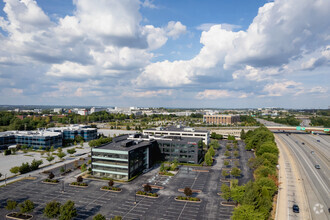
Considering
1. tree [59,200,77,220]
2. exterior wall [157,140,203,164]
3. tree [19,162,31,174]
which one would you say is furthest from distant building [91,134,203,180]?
tree [59,200,77,220]

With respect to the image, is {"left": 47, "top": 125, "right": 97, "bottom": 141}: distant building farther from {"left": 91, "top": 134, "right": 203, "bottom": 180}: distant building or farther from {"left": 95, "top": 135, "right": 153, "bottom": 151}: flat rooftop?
{"left": 95, "top": 135, "right": 153, "bottom": 151}: flat rooftop

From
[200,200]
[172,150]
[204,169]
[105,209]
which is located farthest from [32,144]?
[200,200]

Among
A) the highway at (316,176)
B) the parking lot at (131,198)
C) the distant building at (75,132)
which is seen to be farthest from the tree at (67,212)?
the distant building at (75,132)

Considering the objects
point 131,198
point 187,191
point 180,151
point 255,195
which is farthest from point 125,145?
point 255,195

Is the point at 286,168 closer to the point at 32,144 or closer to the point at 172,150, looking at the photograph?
the point at 172,150

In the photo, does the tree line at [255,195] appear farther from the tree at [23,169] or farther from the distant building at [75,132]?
the distant building at [75,132]

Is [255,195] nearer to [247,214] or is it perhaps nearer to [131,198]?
[247,214]
